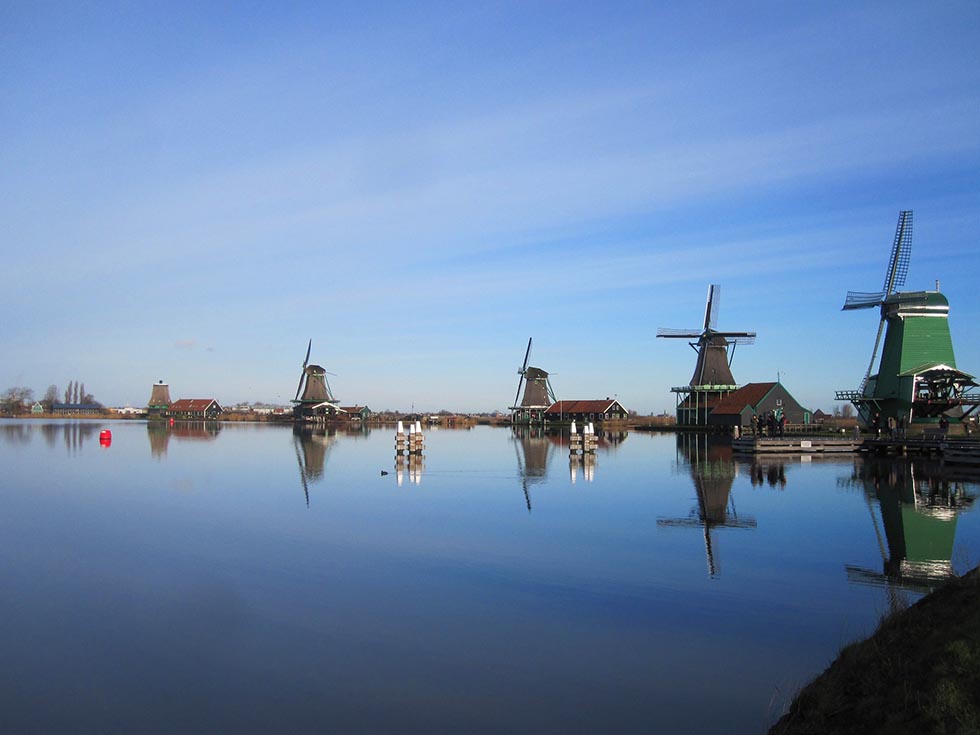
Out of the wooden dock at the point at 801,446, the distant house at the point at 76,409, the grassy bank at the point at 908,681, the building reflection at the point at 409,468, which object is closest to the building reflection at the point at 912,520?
the grassy bank at the point at 908,681

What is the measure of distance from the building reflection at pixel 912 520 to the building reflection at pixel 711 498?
2273 millimetres

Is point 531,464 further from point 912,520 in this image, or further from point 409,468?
point 912,520

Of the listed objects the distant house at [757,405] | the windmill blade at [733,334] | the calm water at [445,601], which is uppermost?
the windmill blade at [733,334]

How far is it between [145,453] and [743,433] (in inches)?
1269

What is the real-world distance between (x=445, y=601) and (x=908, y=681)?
5.35 metres

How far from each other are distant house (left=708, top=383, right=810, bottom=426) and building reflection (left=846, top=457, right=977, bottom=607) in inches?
810

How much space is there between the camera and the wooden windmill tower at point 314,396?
79.3 m

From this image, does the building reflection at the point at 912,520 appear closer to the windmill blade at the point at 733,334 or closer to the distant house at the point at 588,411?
the windmill blade at the point at 733,334

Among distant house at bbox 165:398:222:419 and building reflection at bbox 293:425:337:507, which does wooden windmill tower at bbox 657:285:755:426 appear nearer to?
building reflection at bbox 293:425:337:507

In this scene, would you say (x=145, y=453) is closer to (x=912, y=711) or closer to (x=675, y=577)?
(x=675, y=577)

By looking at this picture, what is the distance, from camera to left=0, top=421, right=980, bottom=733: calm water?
636 centimetres

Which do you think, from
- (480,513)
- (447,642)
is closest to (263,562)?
(447,642)

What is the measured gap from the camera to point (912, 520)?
15.1 m

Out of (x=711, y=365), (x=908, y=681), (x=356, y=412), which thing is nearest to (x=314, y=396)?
(x=356, y=412)
